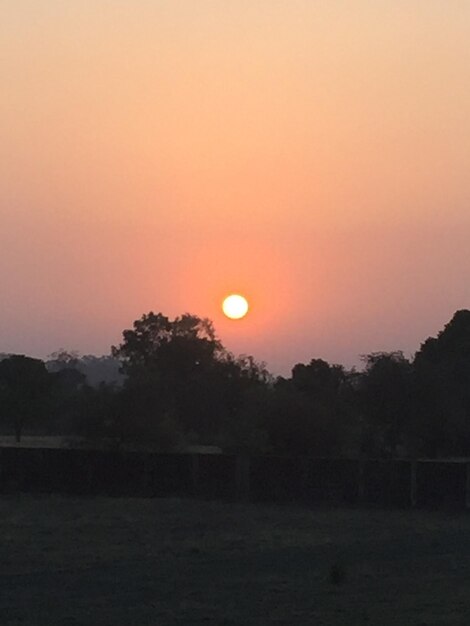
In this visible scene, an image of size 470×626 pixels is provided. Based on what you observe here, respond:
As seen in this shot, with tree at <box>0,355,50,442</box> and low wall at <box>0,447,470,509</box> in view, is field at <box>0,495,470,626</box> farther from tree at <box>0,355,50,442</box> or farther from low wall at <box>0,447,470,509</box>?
tree at <box>0,355,50,442</box>

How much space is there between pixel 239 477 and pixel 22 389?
→ 45.9 meters

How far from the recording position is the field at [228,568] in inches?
648

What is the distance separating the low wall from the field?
4664 millimetres

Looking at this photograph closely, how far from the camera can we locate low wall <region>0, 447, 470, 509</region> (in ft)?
136

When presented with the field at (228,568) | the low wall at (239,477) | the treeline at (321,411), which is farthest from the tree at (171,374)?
the field at (228,568)

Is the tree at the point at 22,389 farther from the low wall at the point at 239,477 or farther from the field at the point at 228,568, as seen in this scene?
the field at the point at 228,568

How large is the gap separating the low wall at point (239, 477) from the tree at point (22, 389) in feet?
136

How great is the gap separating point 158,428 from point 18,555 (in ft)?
97.8

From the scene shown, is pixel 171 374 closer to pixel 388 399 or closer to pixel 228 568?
pixel 388 399

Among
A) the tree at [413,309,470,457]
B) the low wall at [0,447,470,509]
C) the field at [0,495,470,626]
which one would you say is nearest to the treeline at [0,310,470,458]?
the tree at [413,309,470,457]

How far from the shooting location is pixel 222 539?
2820 cm

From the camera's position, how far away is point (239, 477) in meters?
43.1

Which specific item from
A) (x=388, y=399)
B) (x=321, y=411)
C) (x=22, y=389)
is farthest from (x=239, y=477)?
(x=22, y=389)

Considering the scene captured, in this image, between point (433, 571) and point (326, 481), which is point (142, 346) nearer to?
point (326, 481)
